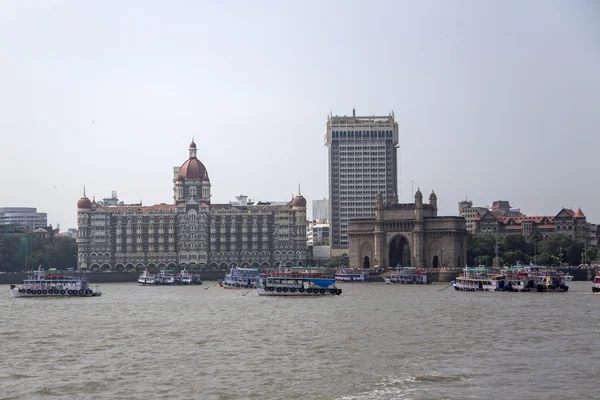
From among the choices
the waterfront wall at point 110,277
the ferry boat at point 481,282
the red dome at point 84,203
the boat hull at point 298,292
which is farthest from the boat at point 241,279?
the red dome at point 84,203

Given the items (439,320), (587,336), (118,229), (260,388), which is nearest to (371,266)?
(118,229)

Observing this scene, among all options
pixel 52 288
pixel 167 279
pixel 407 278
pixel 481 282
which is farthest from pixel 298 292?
pixel 167 279

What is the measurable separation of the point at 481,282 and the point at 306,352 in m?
62.9

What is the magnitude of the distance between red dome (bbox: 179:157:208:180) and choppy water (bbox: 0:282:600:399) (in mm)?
92415

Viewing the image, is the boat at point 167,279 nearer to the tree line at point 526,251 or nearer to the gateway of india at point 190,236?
the gateway of india at point 190,236

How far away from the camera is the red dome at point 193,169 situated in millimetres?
172500

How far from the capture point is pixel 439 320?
65.4 m

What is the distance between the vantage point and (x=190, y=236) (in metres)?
171

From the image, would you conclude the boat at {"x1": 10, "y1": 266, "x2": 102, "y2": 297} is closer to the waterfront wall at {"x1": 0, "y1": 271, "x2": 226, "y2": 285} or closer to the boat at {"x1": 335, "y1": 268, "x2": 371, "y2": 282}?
the boat at {"x1": 335, "y1": 268, "x2": 371, "y2": 282}

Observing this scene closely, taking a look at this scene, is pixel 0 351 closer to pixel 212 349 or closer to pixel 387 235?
pixel 212 349

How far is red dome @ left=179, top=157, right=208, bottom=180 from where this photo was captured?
566ft

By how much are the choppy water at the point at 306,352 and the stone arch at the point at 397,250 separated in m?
76.5

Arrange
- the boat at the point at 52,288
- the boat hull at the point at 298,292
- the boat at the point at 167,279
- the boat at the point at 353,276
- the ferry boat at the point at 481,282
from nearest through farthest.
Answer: the boat hull at the point at 298,292
the boat at the point at 52,288
the ferry boat at the point at 481,282
the boat at the point at 167,279
the boat at the point at 353,276

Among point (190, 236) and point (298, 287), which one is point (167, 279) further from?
point (298, 287)
